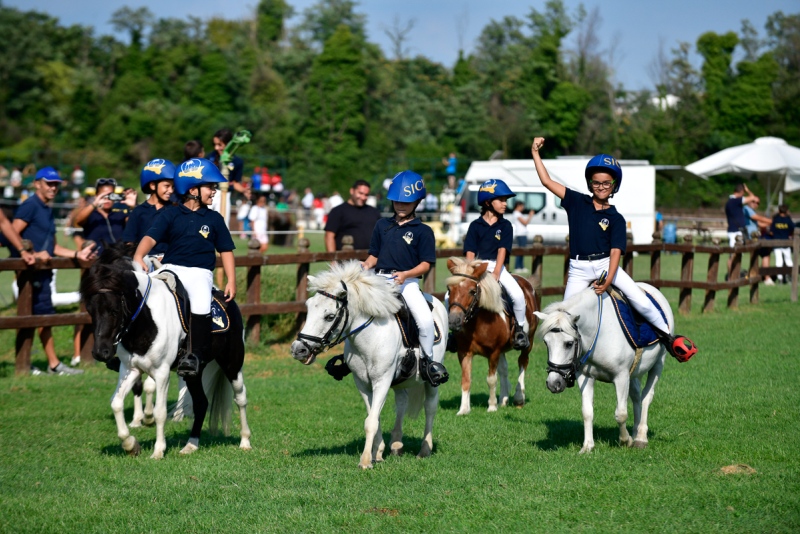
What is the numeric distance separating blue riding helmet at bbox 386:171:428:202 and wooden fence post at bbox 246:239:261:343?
19.0ft

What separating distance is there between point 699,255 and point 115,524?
3106 cm

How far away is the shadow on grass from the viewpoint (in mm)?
8414

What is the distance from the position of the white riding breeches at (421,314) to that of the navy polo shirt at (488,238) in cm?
279

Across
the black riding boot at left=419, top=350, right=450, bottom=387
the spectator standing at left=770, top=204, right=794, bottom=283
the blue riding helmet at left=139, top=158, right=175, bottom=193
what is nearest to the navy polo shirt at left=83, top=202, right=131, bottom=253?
the blue riding helmet at left=139, top=158, right=175, bottom=193

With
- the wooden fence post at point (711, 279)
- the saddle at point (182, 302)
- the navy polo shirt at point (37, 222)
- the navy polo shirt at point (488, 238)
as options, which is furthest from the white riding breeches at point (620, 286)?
the wooden fence post at point (711, 279)

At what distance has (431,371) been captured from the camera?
7.86 m

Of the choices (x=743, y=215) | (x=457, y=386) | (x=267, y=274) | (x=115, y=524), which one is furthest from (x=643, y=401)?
(x=743, y=215)

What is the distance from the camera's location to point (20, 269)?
38.1ft

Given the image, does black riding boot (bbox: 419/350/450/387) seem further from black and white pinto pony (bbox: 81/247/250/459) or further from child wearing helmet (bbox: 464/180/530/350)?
child wearing helmet (bbox: 464/180/530/350)

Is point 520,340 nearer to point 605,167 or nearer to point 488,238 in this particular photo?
point 488,238

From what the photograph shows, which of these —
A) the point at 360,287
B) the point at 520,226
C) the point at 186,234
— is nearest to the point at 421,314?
the point at 360,287

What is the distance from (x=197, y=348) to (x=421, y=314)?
1.97 metres

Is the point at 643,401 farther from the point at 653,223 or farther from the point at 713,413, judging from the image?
the point at 653,223

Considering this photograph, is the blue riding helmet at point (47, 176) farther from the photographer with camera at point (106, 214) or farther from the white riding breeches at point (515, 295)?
the white riding breeches at point (515, 295)
